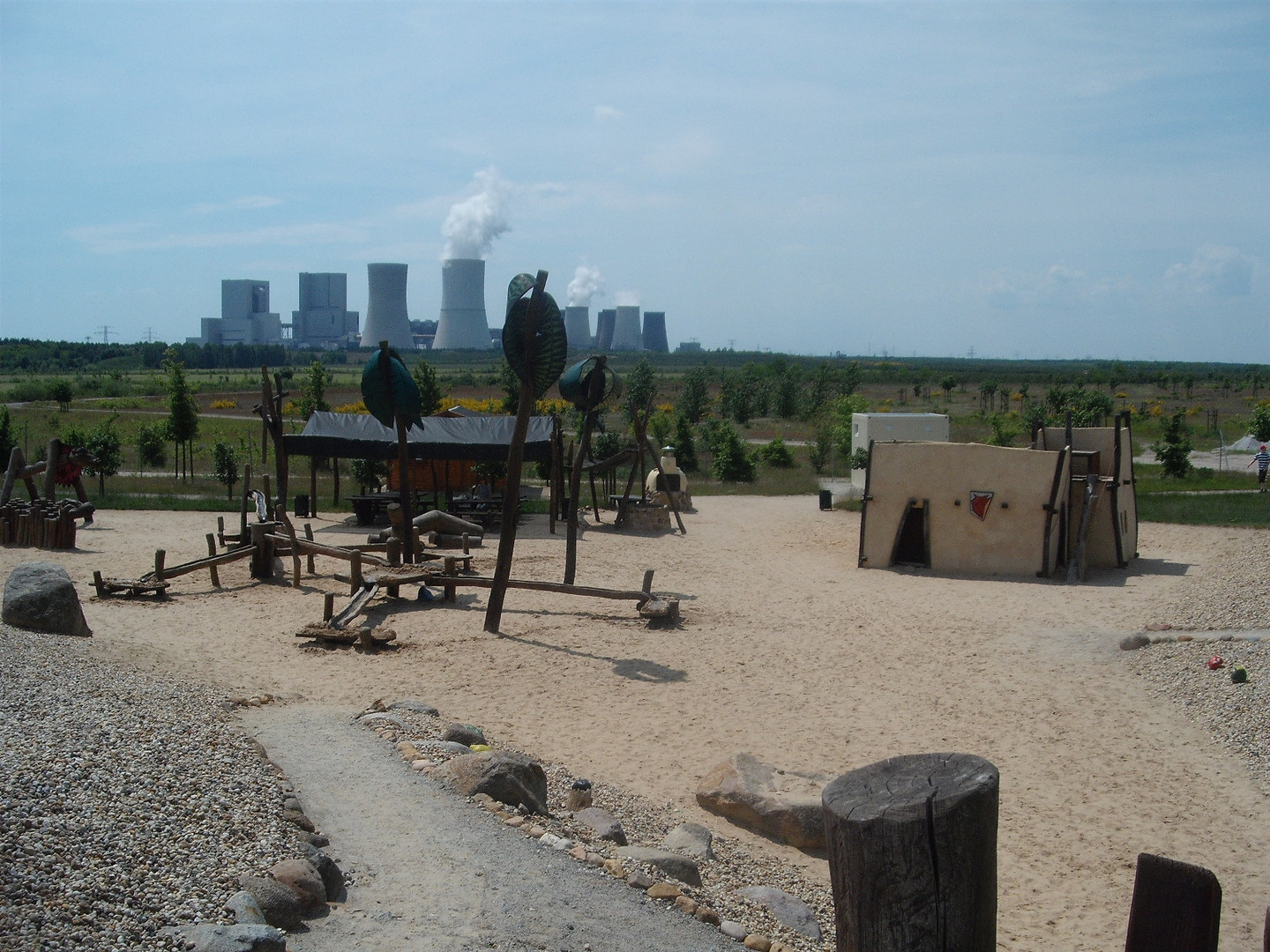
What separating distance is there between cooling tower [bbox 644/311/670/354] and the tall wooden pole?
447 ft

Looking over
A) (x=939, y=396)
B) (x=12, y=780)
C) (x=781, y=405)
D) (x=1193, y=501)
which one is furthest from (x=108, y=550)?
(x=939, y=396)

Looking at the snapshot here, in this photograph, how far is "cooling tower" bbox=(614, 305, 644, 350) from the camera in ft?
452

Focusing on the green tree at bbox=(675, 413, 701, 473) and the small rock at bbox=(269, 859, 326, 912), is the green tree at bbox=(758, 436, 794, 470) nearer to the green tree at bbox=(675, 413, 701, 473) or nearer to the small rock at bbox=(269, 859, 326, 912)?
the green tree at bbox=(675, 413, 701, 473)

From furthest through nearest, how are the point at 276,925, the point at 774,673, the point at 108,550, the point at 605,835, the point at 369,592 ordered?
1. the point at 108,550
2. the point at 369,592
3. the point at 774,673
4. the point at 605,835
5. the point at 276,925

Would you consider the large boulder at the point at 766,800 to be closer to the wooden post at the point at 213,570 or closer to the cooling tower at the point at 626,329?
the wooden post at the point at 213,570

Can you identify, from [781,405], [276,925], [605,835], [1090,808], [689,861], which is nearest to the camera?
[276,925]

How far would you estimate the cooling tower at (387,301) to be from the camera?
289ft

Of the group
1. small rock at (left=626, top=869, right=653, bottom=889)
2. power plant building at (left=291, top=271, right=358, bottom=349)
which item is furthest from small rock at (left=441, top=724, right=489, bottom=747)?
power plant building at (left=291, top=271, right=358, bottom=349)

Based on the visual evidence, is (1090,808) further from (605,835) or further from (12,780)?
(12,780)

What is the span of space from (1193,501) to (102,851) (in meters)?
24.3

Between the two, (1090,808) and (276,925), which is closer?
(276,925)

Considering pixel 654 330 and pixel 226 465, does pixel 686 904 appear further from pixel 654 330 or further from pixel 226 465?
pixel 654 330

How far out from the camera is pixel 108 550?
666 inches

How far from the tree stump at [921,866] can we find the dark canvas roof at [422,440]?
1763 cm
